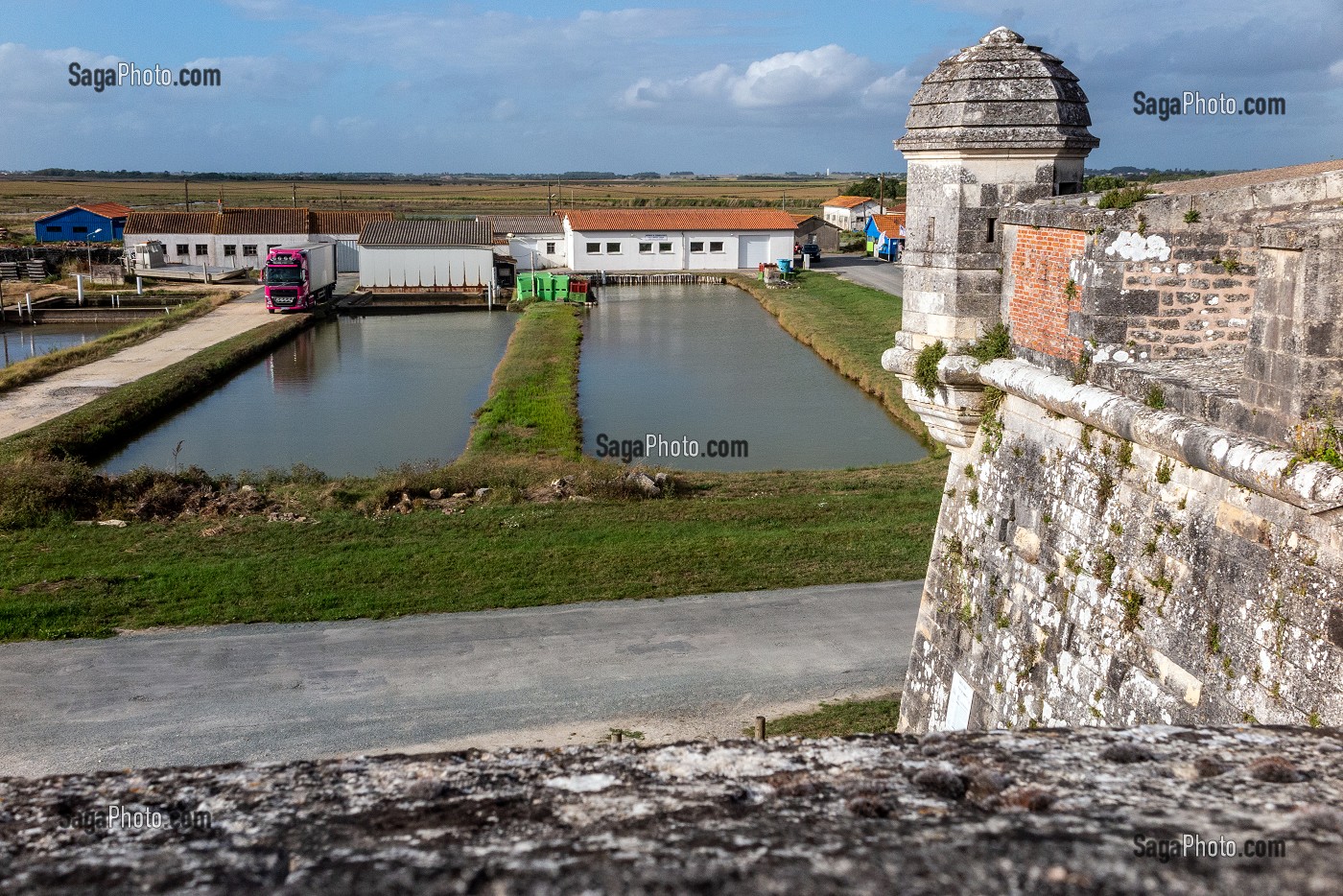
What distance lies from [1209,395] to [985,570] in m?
2.84

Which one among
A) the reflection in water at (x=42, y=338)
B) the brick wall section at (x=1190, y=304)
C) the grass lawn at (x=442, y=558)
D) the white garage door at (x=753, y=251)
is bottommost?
the grass lawn at (x=442, y=558)

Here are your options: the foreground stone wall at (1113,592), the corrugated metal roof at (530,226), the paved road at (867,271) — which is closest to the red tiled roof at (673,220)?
the corrugated metal roof at (530,226)

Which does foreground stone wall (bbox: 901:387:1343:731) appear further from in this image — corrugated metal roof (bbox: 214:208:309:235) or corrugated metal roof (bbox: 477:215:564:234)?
corrugated metal roof (bbox: 214:208:309:235)

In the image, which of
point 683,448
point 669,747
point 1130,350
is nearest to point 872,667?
point 1130,350

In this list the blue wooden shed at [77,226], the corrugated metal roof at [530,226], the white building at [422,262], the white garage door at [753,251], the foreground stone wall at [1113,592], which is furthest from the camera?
the blue wooden shed at [77,226]

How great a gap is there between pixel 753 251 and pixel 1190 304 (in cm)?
5792

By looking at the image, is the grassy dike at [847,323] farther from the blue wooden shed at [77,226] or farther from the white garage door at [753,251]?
the blue wooden shed at [77,226]

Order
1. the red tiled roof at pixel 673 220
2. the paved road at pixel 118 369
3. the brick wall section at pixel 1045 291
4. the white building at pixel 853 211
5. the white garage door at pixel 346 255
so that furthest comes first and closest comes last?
the white building at pixel 853 211 → the white garage door at pixel 346 255 → the red tiled roof at pixel 673 220 → the paved road at pixel 118 369 → the brick wall section at pixel 1045 291

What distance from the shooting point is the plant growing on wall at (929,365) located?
8.64m

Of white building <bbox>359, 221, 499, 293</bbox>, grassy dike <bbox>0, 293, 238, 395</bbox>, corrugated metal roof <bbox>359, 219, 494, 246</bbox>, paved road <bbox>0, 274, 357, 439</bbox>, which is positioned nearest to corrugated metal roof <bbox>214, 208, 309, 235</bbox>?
corrugated metal roof <bbox>359, 219, 494, 246</bbox>

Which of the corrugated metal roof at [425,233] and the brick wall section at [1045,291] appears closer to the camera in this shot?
the brick wall section at [1045,291]

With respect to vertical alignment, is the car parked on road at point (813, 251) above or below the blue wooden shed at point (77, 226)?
below

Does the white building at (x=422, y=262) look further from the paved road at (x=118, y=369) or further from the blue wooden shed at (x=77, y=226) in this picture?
the blue wooden shed at (x=77, y=226)

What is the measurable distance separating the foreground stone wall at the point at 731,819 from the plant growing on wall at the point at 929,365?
17.9ft
